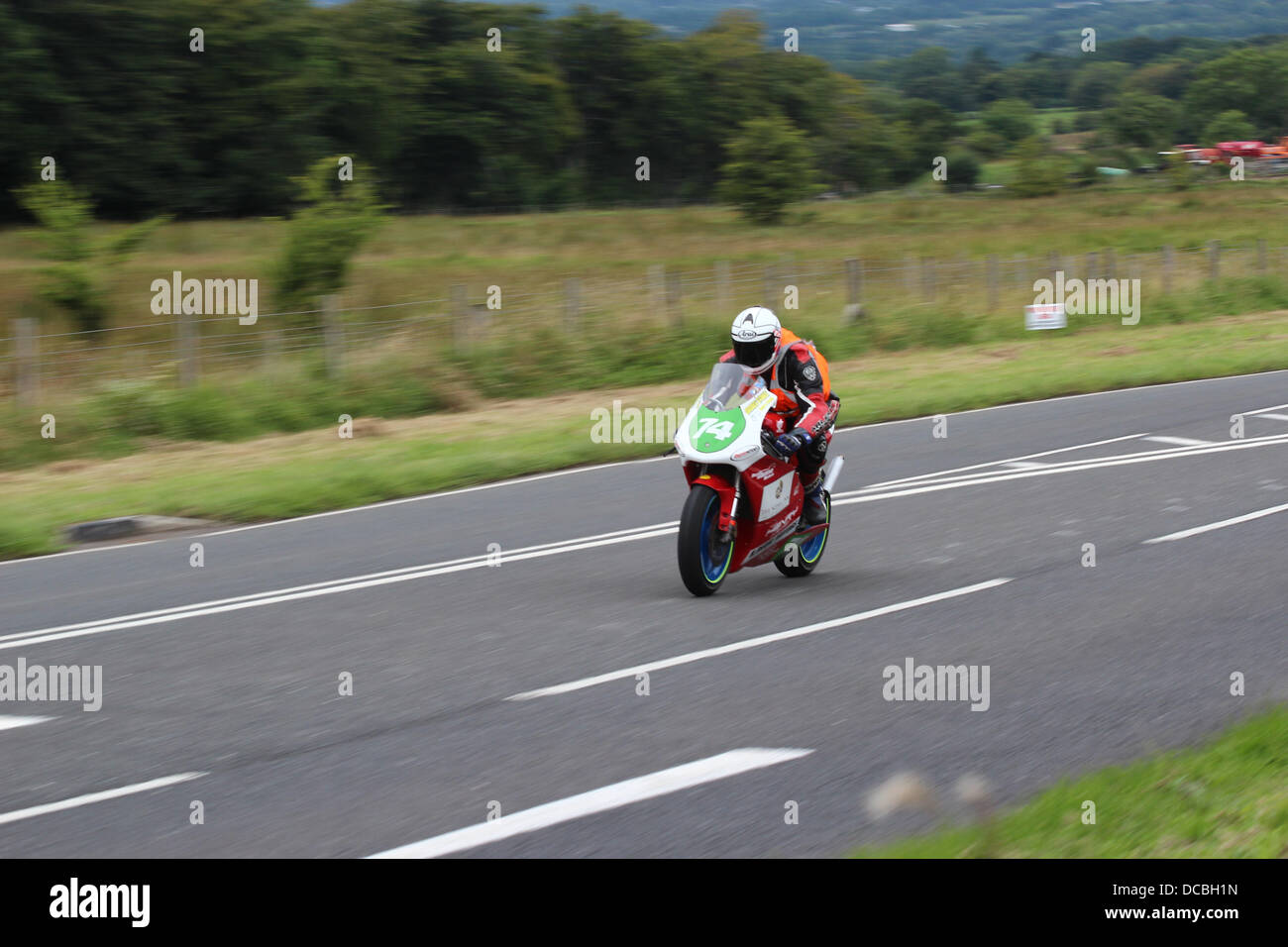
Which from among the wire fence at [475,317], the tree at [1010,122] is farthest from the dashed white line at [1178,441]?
the tree at [1010,122]

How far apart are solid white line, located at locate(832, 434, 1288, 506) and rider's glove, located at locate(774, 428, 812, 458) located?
3684mm

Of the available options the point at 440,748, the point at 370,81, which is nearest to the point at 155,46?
the point at 370,81

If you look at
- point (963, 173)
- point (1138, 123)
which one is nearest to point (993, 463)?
point (963, 173)

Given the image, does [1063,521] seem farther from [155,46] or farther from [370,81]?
[370,81]

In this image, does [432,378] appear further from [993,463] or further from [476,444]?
[993,463]

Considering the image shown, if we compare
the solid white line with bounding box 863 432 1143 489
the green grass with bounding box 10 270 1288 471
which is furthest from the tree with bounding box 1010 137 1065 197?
the solid white line with bounding box 863 432 1143 489

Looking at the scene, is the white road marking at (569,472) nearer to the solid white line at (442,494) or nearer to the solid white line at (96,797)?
the solid white line at (442,494)

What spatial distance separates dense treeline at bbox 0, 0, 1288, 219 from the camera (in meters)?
55.3

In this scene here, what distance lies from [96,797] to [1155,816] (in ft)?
12.6

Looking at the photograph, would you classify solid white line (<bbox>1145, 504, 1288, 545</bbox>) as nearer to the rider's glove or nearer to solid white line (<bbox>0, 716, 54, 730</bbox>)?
the rider's glove

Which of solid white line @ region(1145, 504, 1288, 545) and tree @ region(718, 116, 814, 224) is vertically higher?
tree @ region(718, 116, 814, 224)

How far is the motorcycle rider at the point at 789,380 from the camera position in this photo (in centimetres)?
920

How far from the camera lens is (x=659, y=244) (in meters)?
55.3

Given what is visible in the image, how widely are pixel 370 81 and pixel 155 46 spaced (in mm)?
12665
